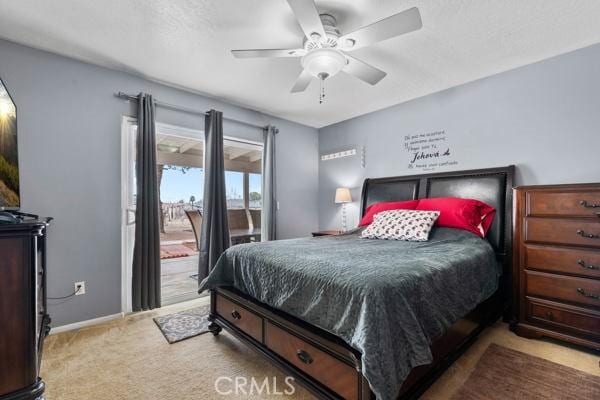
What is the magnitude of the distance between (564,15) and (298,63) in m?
2.02

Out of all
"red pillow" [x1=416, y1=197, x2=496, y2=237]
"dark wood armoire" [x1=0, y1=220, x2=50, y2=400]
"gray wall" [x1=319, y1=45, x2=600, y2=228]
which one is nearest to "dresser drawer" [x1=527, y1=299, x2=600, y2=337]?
"red pillow" [x1=416, y1=197, x2=496, y2=237]

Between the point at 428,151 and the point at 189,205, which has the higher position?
the point at 428,151

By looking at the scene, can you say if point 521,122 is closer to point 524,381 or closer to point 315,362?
point 524,381

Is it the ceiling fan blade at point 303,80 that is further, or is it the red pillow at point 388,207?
the red pillow at point 388,207

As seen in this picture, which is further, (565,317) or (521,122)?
(521,122)

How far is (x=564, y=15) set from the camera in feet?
6.40

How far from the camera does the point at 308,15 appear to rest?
1.58m

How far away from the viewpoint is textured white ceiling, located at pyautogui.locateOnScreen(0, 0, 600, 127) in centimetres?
187

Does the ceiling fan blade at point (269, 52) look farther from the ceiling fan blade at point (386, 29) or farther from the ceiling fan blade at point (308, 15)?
the ceiling fan blade at point (386, 29)

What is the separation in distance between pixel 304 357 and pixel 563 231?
215 cm

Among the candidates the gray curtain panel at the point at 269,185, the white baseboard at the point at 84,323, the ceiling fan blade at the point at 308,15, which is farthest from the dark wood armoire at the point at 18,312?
the gray curtain panel at the point at 269,185

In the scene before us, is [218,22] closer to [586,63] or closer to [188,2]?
[188,2]


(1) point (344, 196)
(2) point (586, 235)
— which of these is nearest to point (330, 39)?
(2) point (586, 235)

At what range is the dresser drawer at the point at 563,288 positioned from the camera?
6.38 feet
